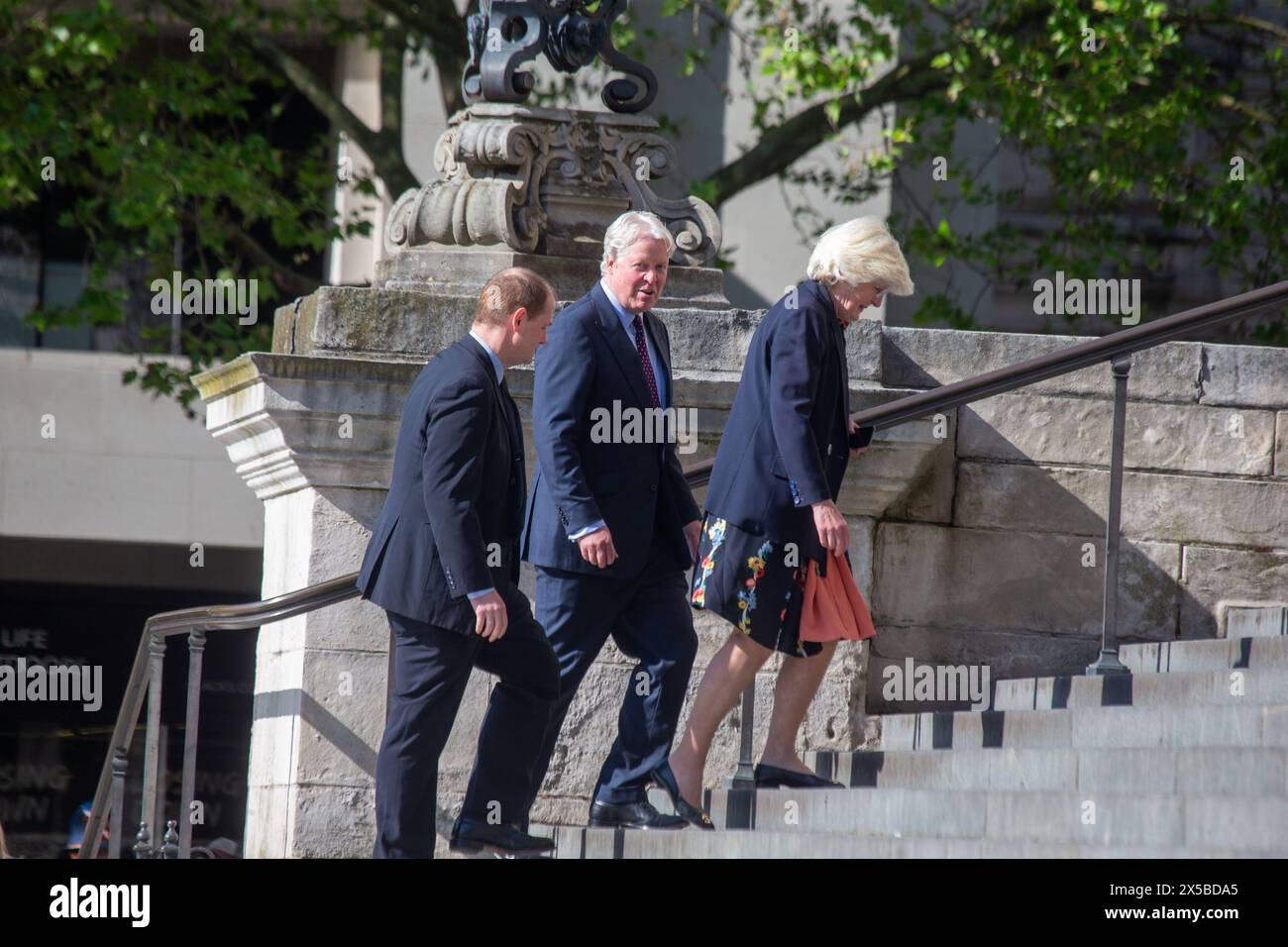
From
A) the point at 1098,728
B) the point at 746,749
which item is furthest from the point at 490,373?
the point at 1098,728

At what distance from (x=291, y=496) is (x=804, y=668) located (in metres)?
1.93

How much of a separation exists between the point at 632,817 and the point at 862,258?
170 centimetres

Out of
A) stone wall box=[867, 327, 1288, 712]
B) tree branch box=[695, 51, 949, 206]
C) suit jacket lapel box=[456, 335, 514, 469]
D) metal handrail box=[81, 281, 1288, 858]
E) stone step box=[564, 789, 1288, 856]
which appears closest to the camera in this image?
stone step box=[564, 789, 1288, 856]

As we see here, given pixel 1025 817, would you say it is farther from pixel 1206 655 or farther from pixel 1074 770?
pixel 1206 655

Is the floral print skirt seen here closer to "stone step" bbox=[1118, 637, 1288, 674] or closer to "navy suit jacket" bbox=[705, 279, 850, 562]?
"navy suit jacket" bbox=[705, 279, 850, 562]

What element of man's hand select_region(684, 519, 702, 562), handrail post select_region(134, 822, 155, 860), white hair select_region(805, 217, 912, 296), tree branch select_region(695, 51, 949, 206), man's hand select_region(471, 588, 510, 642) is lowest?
handrail post select_region(134, 822, 155, 860)

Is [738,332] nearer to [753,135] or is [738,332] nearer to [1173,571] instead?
[1173,571]

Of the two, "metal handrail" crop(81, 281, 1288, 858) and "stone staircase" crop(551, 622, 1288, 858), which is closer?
"stone staircase" crop(551, 622, 1288, 858)

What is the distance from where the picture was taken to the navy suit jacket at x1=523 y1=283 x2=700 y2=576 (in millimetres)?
5508

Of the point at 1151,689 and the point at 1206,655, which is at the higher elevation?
the point at 1206,655

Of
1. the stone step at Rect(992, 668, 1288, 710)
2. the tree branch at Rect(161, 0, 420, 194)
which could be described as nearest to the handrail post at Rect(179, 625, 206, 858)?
the stone step at Rect(992, 668, 1288, 710)

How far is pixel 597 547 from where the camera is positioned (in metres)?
5.38

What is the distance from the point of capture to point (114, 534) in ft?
48.2

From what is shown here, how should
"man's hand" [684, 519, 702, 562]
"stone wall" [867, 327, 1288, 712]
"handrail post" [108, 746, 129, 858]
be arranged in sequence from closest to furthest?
"man's hand" [684, 519, 702, 562], "handrail post" [108, 746, 129, 858], "stone wall" [867, 327, 1288, 712]
